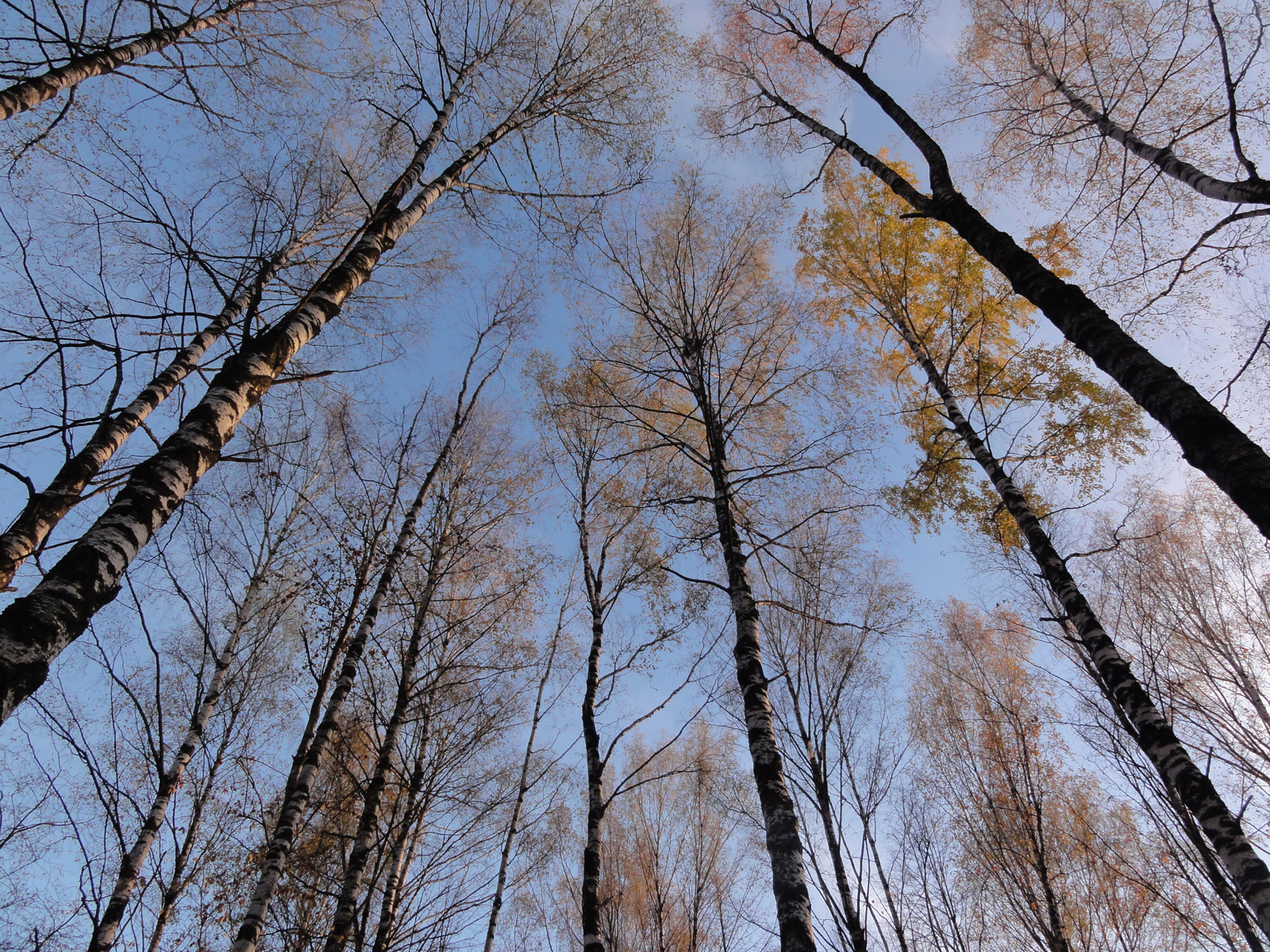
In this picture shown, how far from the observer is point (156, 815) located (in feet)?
→ 19.4

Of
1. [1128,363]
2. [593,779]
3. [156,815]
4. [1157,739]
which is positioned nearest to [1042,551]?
[1157,739]

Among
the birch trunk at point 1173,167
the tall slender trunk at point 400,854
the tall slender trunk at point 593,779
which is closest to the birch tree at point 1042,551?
the birch trunk at point 1173,167

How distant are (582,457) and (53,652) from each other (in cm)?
617

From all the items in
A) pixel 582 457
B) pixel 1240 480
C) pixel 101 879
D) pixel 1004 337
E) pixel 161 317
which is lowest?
pixel 1240 480

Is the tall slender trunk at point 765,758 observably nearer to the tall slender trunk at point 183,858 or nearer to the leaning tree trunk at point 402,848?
the leaning tree trunk at point 402,848

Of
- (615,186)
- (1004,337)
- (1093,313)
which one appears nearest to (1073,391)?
(1004,337)

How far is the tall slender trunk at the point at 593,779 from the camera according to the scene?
15.6ft

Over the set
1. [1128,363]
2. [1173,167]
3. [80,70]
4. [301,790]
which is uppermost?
[1173,167]

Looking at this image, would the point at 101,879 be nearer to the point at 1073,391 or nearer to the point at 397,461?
the point at 397,461

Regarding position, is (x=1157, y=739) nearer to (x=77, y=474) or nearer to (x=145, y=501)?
(x=145, y=501)

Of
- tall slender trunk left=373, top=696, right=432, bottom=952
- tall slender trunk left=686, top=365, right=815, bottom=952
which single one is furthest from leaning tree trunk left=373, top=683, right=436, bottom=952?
tall slender trunk left=686, top=365, right=815, bottom=952

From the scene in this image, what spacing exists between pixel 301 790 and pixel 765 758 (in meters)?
3.55

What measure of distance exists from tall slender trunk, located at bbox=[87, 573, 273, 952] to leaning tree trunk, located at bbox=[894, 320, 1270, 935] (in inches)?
333

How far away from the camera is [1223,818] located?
3490 millimetres
